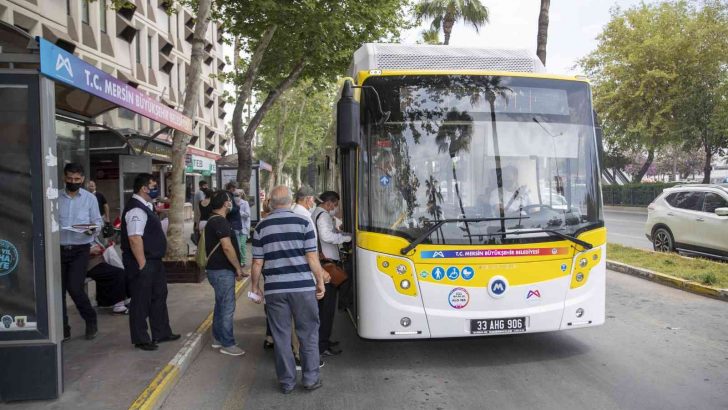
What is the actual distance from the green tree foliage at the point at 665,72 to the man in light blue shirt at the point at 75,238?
1224 inches

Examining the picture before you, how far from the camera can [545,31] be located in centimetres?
1608

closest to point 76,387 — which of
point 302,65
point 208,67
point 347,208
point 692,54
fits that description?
point 347,208

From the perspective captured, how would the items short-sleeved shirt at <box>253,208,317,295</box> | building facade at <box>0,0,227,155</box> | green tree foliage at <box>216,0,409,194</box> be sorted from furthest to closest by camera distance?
building facade at <box>0,0,227,155</box> < green tree foliage at <box>216,0,409,194</box> < short-sleeved shirt at <box>253,208,317,295</box>

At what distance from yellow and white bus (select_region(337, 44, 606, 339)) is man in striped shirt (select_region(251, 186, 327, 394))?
2.30 ft

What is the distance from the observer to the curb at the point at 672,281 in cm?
900

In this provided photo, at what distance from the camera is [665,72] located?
31.6 m

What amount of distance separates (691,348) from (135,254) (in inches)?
231

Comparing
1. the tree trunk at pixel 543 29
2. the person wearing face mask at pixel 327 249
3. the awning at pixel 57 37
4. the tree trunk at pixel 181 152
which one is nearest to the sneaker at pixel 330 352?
the person wearing face mask at pixel 327 249

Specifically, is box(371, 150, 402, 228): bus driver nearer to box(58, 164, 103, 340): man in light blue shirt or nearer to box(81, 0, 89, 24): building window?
box(58, 164, 103, 340): man in light blue shirt

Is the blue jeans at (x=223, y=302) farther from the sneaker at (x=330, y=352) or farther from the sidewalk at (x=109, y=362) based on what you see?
the sneaker at (x=330, y=352)

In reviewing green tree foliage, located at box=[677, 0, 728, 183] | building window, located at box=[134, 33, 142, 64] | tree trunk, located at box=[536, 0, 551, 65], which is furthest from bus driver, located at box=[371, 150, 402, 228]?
green tree foliage, located at box=[677, 0, 728, 183]

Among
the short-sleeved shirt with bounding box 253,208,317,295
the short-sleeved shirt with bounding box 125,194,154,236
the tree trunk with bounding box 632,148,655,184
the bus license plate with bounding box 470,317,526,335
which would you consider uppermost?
the tree trunk with bounding box 632,148,655,184

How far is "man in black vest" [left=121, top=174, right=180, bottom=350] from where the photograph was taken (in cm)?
609

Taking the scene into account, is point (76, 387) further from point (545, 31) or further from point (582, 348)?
point (545, 31)
